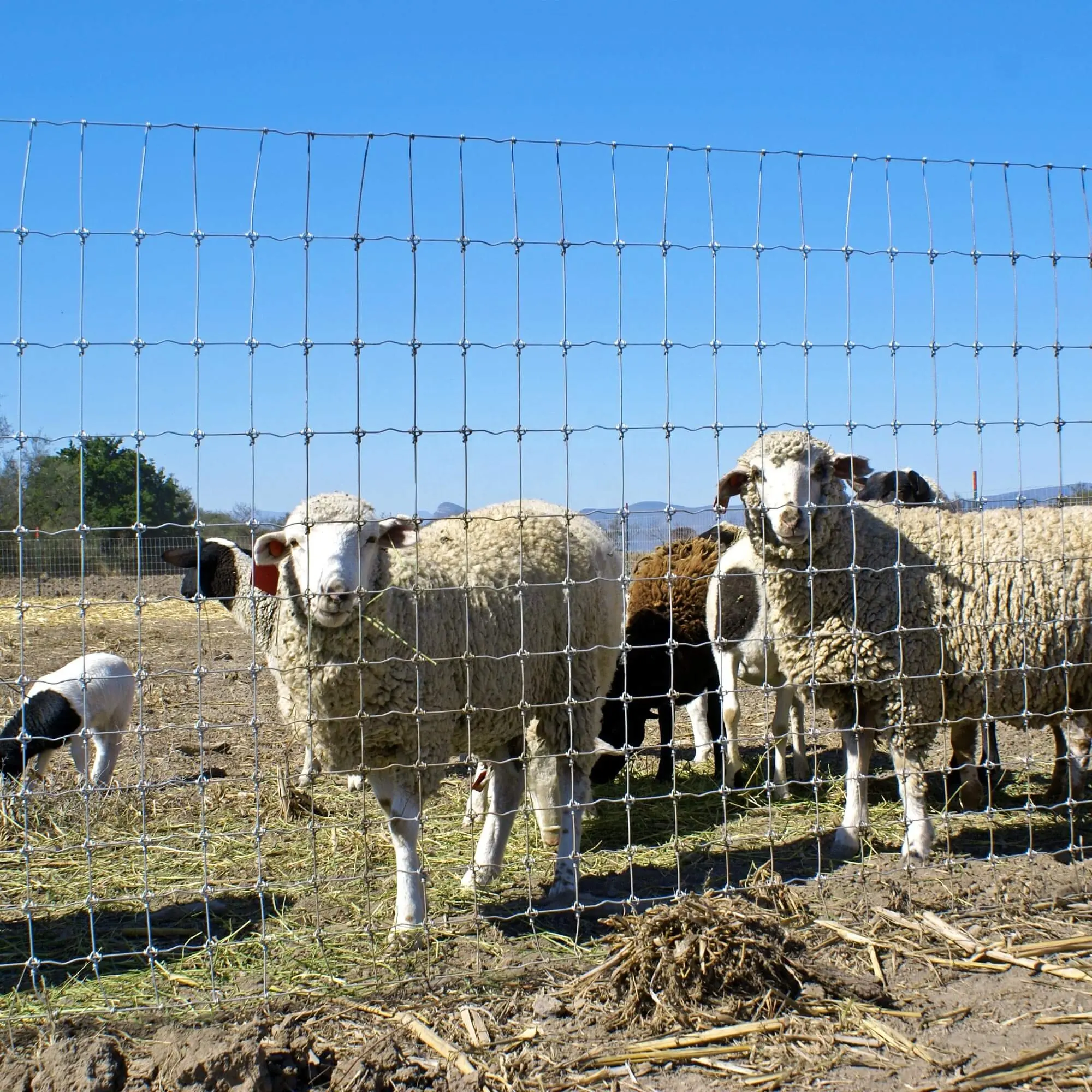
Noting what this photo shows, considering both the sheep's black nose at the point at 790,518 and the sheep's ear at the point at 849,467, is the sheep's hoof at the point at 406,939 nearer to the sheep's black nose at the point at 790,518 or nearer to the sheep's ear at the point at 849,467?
the sheep's black nose at the point at 790,518

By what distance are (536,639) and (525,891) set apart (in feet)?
4.12

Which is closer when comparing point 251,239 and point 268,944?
point 251,239

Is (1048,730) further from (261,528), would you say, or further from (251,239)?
(251,239)

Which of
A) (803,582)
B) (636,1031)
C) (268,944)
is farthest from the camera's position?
(803,582)

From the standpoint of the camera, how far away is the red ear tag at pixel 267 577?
4438 mm

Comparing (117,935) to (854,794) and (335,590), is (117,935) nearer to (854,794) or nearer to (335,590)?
(335,590)

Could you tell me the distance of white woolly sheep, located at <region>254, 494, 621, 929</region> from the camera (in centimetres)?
430

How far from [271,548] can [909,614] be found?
3294 millimetres

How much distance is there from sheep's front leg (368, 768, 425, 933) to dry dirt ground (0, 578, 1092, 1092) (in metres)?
0.13

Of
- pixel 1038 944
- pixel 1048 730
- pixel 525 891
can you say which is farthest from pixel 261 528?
pixel 1048 730

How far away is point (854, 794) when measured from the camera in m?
5.71

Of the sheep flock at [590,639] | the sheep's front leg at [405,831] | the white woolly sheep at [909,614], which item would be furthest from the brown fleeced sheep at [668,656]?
the sheep's front leg at [405,831]

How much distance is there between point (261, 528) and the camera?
4723 mm

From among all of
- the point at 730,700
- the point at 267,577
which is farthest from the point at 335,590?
the point at 730,700
